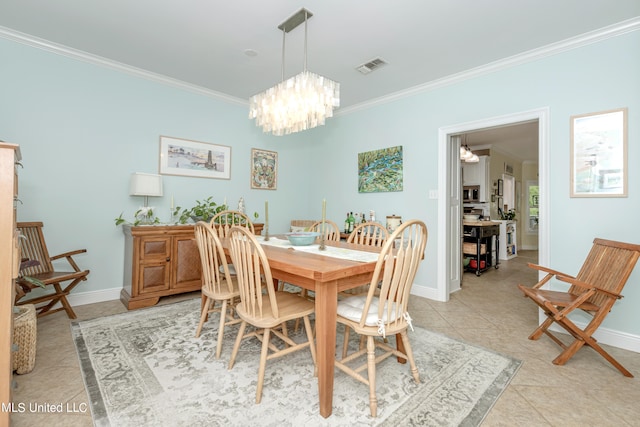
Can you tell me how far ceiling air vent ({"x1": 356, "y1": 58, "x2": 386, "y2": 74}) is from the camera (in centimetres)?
303

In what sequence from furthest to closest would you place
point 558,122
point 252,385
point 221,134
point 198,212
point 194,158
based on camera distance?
1. point 221,134
2. point 194,158
3. point 198,212
4. point 558,122
5. point 252,385

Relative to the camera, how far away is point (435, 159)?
11.5 feet

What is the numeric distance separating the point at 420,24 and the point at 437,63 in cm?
75

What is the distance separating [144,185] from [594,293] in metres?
4.15

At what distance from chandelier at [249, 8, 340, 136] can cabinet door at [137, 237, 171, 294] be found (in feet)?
5.79

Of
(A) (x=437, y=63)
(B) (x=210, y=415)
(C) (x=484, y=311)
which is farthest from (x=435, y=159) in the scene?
(B) (x=210, y=415)

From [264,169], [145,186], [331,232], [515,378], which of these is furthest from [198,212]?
[515,378]

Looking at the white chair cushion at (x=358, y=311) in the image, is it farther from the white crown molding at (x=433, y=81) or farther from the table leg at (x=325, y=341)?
the white crown molding at (x=433, y=81)

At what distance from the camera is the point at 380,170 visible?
405 centimetres

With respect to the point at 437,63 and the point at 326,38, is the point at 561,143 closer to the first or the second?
the point at 437,63

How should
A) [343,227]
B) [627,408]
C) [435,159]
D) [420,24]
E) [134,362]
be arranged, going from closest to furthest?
1. [627,408]
2. [134,362]
3. [420,24]
4. [435,159]
5. [343,227]

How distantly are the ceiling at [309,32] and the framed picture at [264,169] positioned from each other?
128 cm

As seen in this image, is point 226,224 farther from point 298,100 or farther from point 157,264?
point 298,100

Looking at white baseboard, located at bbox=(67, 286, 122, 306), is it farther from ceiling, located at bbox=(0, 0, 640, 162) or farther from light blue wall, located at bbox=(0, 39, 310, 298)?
ceiling, located at bbox=(0, 0, 640, 162)
